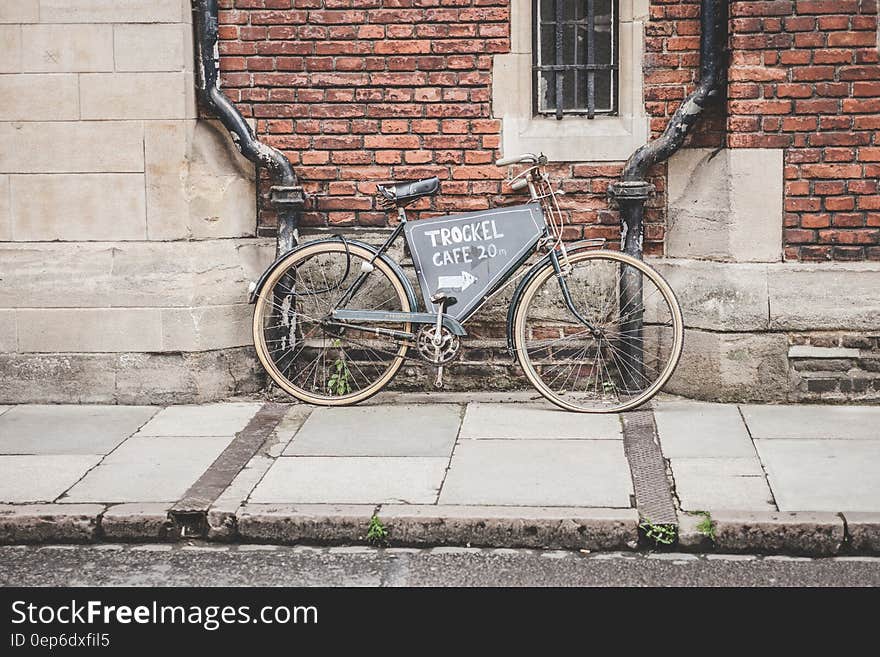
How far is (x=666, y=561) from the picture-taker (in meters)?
5.12

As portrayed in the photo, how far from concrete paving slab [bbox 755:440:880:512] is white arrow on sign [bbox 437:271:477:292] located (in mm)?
1835

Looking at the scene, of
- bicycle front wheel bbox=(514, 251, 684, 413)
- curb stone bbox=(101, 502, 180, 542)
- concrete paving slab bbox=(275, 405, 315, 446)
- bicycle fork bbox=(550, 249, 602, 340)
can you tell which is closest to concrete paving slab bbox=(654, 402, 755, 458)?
bicycle front wheel bbox=(514, 251, 684, 413)

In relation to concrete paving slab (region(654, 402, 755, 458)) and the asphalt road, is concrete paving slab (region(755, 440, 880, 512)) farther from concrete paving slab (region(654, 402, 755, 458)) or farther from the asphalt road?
the asphalt road

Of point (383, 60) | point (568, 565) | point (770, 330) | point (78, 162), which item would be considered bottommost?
point (568, 565)

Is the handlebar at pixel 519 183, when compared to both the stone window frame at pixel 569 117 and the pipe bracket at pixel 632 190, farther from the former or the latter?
the pipe bracket at pixel 632 190

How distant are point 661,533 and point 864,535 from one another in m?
0.80

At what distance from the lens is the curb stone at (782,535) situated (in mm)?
5191

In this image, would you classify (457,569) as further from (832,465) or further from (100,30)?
(100,30)

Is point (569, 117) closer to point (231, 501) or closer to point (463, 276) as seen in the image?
point (463, 276)

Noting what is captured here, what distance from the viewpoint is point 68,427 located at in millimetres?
7082

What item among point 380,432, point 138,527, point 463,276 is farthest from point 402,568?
point 463,276

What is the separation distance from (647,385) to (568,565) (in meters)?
2.71

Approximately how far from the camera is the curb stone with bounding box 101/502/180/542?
545cm

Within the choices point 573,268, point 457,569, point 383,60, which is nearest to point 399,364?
point 573,268
